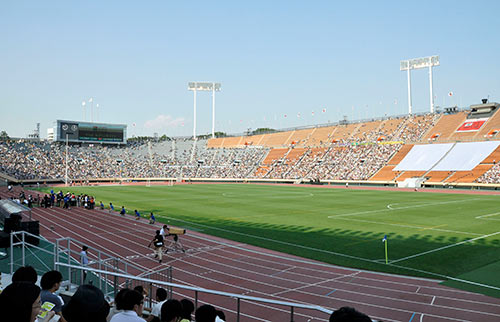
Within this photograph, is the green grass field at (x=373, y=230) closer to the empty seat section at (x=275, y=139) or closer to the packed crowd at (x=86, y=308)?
the packed crowd at (x=86, y=308)

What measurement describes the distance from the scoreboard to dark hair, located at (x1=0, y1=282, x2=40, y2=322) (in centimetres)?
9567

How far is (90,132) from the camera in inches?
3686

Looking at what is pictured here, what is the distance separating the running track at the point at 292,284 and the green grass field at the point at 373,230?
3.87 feet

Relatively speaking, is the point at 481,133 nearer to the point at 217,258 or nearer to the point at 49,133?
the point at 217,258

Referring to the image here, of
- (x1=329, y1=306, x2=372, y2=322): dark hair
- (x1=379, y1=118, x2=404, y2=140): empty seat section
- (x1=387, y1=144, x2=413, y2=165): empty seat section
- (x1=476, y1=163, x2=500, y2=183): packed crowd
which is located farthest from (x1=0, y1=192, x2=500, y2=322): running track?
(x1=379, y1=118, x2=404, y2=140): empty seat section

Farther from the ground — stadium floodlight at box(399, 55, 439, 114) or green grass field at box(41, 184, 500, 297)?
stadium floodlight at box(399, 55, 439, 114)

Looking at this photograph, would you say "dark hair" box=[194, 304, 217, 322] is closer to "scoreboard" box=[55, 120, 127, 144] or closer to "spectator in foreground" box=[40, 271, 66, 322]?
"spectator in foreground" box=[40, 271, 66, 322]

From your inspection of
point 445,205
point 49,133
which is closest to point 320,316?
point 445,205

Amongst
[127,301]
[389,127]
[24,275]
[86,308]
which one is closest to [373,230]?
[24,275]

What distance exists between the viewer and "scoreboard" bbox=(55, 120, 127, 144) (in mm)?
Answer: 89625

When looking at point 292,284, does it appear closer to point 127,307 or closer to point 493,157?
point 127,307

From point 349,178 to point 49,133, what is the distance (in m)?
120

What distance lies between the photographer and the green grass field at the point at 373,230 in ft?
48.6

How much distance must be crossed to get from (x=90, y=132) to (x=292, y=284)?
301 feet
